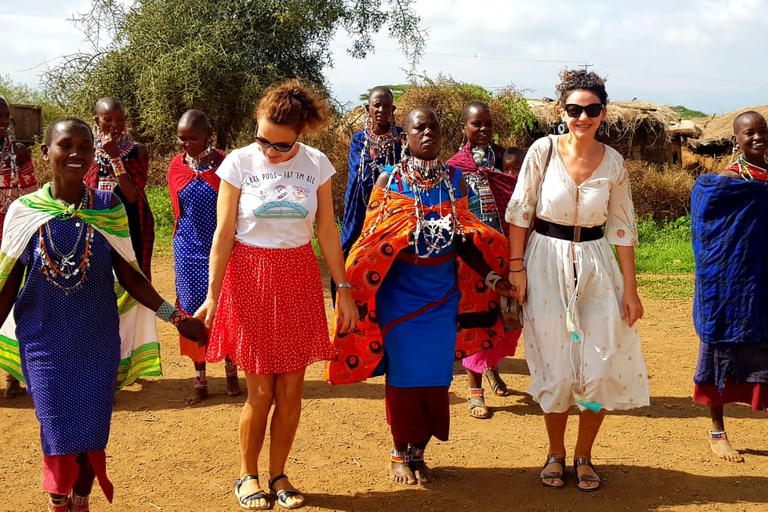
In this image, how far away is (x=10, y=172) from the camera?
6.07 m

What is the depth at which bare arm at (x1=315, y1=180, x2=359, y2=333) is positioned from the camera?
4145 mm

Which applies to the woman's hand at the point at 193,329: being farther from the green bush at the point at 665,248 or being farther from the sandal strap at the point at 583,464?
the green bush at the point at 665,248

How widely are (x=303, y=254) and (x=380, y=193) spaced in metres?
0.72

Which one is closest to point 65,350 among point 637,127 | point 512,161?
point 512,161

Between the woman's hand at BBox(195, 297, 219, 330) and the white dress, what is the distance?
5.59 feet

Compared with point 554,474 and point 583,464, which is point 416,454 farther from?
point 583,464

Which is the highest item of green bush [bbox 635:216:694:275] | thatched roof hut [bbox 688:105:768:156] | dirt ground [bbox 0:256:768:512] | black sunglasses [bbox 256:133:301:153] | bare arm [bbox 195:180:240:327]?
thatched roof hut [bbox 688:105:768:156]

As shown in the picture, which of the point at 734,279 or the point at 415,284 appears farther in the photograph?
the point at 734,279

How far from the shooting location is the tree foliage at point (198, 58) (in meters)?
11.1


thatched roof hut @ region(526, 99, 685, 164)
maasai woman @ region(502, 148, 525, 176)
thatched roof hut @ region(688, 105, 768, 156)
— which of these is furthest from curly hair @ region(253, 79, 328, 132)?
thatched roof hut @ region(688, 105, 768, 156)

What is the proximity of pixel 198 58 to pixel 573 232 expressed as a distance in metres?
8.00

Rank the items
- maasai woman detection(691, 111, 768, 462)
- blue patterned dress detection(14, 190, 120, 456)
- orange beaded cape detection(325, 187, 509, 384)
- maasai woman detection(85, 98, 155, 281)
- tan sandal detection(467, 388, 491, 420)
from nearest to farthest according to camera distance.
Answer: blue patterned dress detection(14, 190, 120, 456), orange beaded cape detection(325, 187, 509, 384), maasai woman detection(691, 111, 768, 462), tan sandal detection(467, 388, 491, 420), maasai woman detection(85, 98, 155, 281)

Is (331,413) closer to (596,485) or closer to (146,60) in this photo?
(596,485)

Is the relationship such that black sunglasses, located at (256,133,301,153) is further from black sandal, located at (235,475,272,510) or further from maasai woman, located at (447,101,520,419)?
maasai woman, located at (447,101,520,419)
